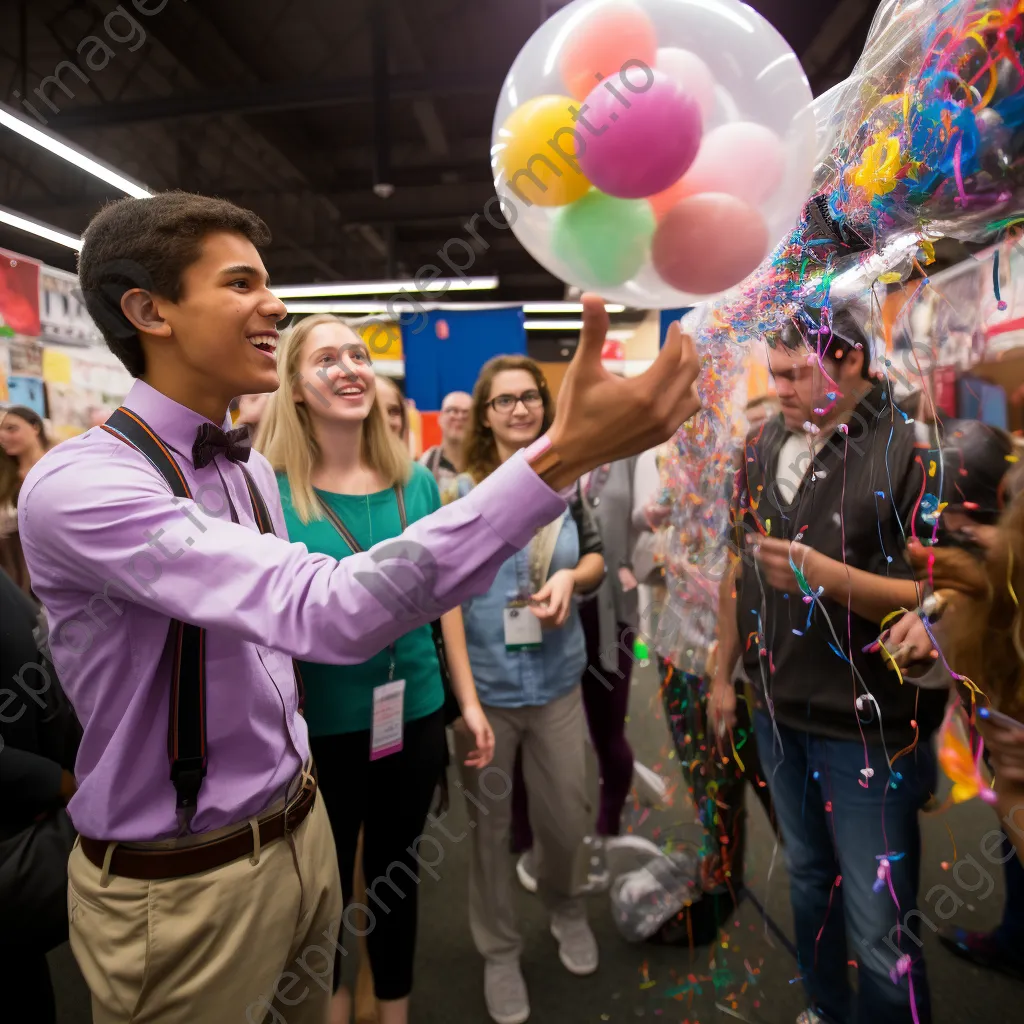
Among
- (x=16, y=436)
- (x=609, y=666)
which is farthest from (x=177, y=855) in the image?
(x=16, y=436)

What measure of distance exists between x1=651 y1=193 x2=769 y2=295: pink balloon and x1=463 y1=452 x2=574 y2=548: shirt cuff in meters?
0.34

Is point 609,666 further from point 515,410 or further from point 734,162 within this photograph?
point 734,162

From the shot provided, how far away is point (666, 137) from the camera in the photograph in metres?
0.75

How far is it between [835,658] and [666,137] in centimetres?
91

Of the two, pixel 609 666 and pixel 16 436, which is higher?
pixel 16 436

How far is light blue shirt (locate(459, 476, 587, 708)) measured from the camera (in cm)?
181

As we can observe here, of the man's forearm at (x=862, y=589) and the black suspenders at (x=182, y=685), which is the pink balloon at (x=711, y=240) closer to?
the man's forearm at (x=862, y=589)

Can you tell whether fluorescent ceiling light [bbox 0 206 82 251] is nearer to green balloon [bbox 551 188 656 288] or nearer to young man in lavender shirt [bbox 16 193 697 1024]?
young man in lavender shirt [bbox 16 193 697 1024]

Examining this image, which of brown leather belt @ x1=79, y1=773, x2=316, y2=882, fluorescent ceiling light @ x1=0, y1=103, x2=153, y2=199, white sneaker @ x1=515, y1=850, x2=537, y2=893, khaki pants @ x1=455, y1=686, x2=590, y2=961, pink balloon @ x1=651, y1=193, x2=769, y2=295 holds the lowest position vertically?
white sneaker @ x1=515, y1=850, x2=537, y2=893

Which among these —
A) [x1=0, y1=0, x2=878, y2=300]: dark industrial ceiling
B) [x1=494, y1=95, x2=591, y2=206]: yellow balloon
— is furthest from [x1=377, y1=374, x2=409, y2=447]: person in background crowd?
[x1=0, y1=0, x2=878, y2=300]: dark industrial ceiling

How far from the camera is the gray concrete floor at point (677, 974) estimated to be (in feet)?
5.48

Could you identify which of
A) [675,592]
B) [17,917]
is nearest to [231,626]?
[17,917]

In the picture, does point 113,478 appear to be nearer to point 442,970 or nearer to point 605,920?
point 442,970

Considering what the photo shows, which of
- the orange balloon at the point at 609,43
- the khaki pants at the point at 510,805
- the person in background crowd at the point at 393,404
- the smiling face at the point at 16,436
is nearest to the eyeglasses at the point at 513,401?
the person in background crowd at the point at 393,404
